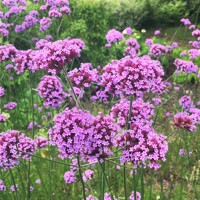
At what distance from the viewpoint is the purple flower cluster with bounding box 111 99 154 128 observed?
1.96m

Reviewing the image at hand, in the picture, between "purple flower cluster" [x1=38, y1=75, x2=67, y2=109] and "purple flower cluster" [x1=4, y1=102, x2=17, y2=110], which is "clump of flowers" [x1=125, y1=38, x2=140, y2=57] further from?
"purple flower cluster" [x1=38, y1=75, x2=67, y2=109]

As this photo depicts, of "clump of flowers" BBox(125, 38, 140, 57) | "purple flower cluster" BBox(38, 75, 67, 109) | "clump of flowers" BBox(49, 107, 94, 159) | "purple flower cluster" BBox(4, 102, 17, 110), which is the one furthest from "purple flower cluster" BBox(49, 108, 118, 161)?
"purple flower cluster" BBox(4, 102, 17, 110)

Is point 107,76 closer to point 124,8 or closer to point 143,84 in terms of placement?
point 143,84

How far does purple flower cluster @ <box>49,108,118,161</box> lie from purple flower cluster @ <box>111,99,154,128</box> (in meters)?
0.14

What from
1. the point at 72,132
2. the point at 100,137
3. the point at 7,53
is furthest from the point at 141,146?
the point at 7,53

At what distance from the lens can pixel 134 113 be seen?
6.50ft

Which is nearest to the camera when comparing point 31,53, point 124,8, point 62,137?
point 62,137

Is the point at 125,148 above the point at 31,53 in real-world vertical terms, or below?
below

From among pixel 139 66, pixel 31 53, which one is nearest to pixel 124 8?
pixel 31 53

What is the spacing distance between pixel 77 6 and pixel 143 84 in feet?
20.4

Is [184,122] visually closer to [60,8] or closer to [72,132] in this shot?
[72,132]

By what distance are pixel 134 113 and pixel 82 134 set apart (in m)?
0.34

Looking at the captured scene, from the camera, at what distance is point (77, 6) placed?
7.76m

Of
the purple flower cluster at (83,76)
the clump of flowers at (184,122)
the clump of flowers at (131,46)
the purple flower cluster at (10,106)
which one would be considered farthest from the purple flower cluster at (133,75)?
the purple flower cluster at (10,106)
